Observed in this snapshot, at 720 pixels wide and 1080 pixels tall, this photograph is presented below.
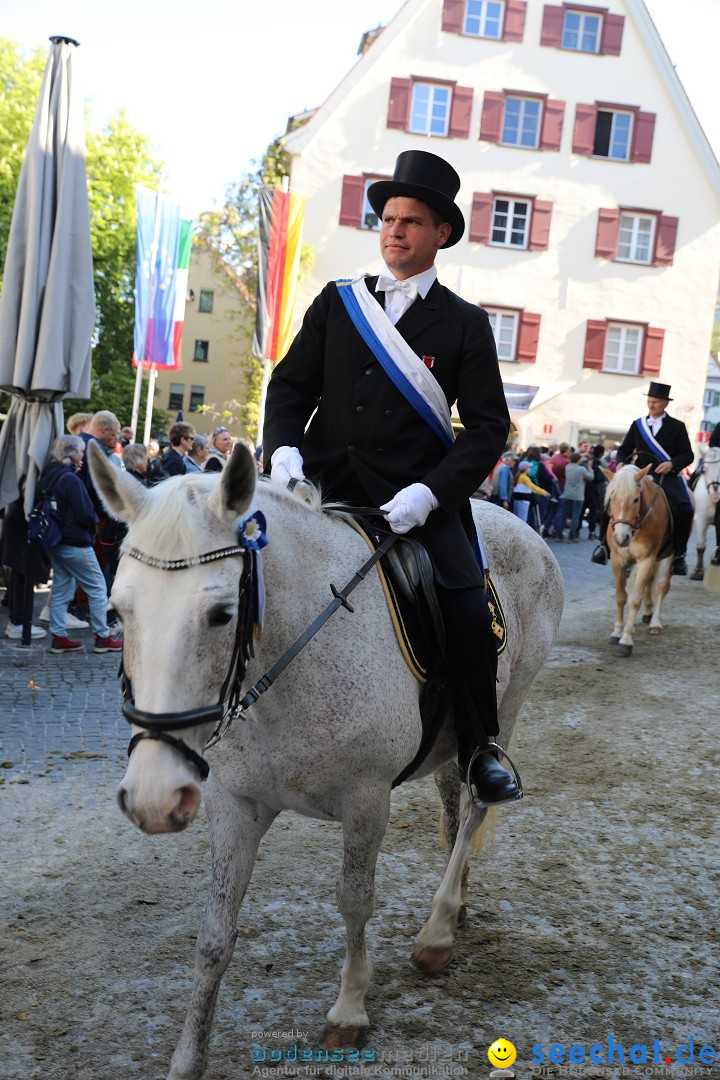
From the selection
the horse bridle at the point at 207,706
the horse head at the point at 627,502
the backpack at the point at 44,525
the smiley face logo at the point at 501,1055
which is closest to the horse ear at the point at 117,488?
the horse bridle at the point at 207,706

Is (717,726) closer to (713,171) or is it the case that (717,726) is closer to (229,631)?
(229,631)

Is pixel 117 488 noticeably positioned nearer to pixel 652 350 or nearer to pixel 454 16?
pixel 652 350

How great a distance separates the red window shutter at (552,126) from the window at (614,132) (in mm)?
547

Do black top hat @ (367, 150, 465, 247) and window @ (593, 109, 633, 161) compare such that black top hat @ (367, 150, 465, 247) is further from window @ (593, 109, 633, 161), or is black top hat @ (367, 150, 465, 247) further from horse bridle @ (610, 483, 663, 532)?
window @ (593, 109, 633, 161)

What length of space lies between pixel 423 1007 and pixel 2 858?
234 cm

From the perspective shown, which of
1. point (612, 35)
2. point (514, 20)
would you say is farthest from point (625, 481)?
point (612, 35)

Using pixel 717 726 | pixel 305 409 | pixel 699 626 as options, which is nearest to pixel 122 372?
pixel 699 626

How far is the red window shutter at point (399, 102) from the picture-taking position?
3095 centimetres

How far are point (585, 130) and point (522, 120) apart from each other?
2.06m

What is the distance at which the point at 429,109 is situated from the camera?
31.4 m

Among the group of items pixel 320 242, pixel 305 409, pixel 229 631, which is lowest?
pixel 229 631

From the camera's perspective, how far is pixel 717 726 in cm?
824

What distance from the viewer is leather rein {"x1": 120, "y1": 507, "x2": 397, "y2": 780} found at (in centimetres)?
248

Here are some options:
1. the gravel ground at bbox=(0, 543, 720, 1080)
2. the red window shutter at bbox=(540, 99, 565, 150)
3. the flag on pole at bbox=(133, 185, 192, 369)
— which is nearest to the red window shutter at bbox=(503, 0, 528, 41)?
the red window shutter at bbox=(540, 99, 565, 150)
